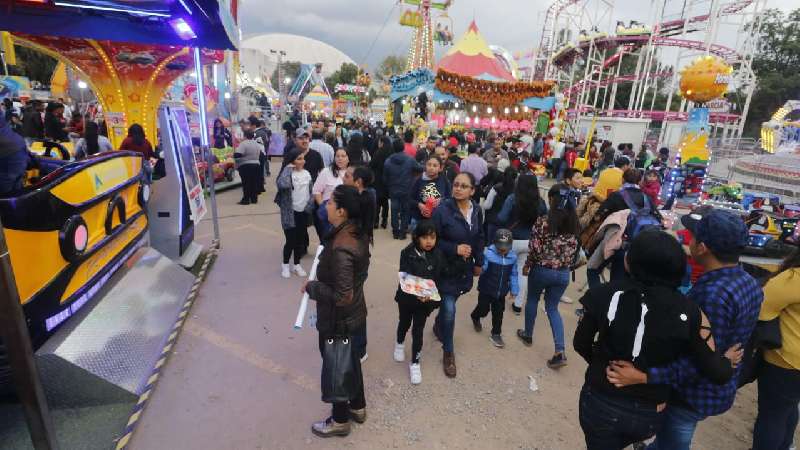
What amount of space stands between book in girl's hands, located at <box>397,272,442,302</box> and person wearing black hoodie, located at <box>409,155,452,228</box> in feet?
2.73

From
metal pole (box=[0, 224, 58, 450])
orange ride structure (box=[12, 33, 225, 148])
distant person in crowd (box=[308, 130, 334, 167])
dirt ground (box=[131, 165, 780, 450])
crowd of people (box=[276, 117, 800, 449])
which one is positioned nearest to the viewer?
metal pole (box=[0, 224, 58, 450])

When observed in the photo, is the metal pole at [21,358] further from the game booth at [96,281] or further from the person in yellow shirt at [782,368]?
the person in yellow shirt at [782,368]

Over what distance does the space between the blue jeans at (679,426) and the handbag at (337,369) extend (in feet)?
5.68

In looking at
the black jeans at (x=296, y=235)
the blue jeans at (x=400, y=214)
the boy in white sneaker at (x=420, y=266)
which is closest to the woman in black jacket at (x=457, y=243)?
the boy in white sneaker at (x=420, y=266)

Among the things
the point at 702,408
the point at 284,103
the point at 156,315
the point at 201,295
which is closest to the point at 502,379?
the point at 702,408

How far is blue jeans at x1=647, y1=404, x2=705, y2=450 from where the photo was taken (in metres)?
2.05

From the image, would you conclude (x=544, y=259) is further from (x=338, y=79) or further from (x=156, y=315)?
(x=338, y=79)

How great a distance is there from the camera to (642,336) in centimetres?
170

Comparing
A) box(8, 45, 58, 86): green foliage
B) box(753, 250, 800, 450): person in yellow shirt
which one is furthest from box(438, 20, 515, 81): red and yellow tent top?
box(8, 45, 58, 86): green foliage

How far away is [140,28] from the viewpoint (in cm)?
668

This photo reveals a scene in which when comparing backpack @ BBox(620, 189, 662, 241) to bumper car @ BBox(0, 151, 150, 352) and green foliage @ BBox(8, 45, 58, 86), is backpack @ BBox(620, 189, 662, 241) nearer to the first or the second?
bumper car @ BBox(0, 151, 150, 352)

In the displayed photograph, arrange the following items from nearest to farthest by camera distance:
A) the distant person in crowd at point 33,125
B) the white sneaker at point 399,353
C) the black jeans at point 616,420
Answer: the black jeans at point 616,420 < the white sneaker at point 399,353 < the distant person in crowd at point 33,125

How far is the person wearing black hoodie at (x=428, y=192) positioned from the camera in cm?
414

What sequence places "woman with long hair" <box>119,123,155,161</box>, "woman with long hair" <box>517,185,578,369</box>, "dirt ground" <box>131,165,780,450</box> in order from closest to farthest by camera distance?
"dirt ground" <box>131,165,780,450</box> → "woman with long hair" <box>517,185,578,369</box> → "woman with long hair" <box>119,123,155,161</box>
